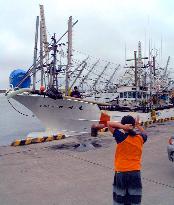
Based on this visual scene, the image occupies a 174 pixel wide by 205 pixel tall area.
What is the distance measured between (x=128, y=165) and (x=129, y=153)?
162 millimetres

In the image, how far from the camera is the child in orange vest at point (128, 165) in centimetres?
464

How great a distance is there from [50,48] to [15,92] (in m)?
3.98

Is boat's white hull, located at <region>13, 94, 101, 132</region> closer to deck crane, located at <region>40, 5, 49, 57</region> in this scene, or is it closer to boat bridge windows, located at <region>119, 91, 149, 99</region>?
deck crane, located at <region>40, 5, 49, 57</region>

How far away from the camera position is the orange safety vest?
183 inches

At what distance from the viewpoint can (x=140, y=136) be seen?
15.5ft

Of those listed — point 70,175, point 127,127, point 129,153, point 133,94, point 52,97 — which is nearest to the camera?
point 127,127

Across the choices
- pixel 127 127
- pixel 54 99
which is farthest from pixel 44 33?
pixel 127 127

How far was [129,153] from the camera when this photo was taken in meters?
4.68

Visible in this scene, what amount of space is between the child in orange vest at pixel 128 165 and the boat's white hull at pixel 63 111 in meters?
15.2

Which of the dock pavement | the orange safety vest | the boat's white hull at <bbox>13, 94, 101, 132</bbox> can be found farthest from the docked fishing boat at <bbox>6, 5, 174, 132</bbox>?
the orange safety vest

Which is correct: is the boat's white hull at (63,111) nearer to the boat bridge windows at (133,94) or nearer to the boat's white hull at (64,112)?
the boat's white hull at (64,112)

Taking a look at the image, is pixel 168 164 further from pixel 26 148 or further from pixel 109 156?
pixel 26 148

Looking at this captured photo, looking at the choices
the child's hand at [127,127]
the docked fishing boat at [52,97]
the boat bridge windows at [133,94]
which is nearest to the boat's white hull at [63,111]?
the docked fishing boat at [52,97]

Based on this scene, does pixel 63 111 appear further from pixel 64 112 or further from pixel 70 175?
pixel 70 175
